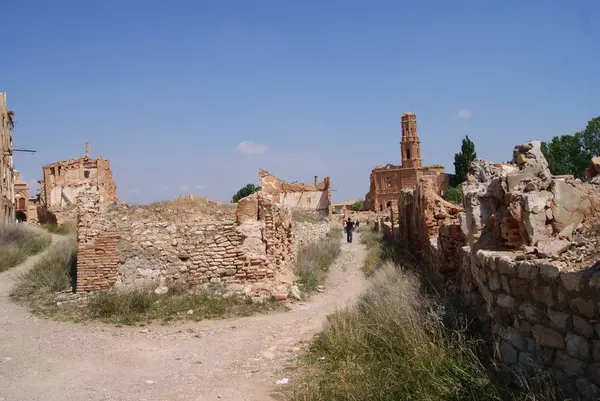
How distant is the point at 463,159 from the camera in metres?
56.4

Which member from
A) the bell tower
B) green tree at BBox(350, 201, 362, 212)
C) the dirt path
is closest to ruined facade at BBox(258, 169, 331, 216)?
the bell tower

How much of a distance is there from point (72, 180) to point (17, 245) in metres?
15.3

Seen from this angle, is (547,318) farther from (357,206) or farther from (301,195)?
(357,206)

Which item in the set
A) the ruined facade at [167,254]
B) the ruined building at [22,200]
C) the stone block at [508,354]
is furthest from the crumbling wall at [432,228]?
the ruined building at [22,200]

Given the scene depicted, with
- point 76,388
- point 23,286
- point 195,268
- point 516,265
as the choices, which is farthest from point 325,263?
point 516,265

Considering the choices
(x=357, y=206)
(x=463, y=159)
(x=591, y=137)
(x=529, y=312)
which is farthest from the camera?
(x=357, y=206)

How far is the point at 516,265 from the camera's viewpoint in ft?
12.8

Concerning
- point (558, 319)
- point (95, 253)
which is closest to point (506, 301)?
point (558, 319)

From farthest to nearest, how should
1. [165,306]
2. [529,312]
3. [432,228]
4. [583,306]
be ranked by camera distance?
[432,228], [165,306], [529,312], [583,306]

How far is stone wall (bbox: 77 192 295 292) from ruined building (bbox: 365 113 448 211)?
48.0 metres

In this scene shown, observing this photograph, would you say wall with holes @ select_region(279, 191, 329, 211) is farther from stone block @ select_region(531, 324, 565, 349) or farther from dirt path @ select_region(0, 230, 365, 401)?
stone block @ select_region(531, 324, 565, 349)

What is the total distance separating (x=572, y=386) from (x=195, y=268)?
Answer: 8.37m

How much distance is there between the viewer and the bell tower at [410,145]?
63500 mm

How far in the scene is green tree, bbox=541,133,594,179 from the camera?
36.3 meters
